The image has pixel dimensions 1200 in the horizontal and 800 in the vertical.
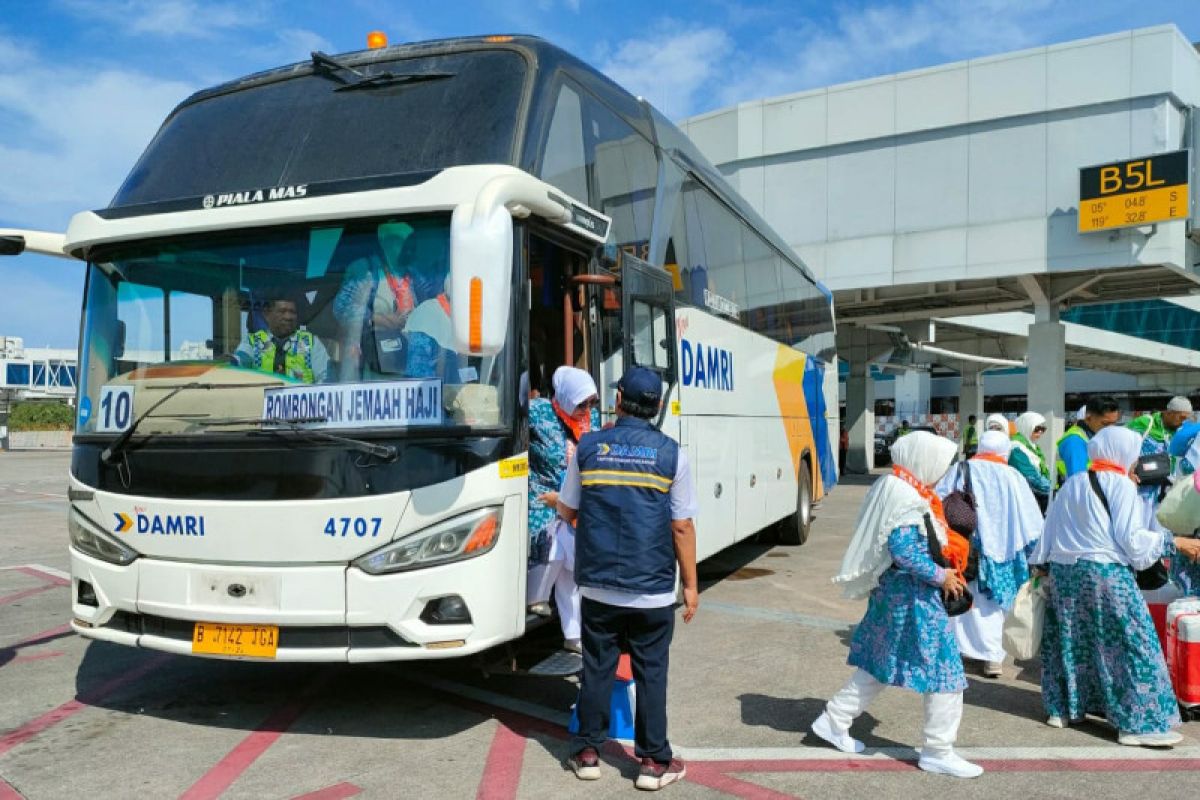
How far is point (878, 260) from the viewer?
2319 centimetres

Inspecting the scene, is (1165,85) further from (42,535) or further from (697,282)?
(42,535)

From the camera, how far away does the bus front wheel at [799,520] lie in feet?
39.2

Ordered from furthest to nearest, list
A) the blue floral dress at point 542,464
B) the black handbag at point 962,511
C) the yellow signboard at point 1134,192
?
the yellow signboard at point 1134,192
the black handbag at point 962,511
the blue floral dress at point 542,464

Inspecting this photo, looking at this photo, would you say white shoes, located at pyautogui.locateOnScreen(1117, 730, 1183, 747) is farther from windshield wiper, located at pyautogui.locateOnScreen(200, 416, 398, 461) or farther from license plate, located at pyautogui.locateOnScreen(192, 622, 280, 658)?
license plate, located at pyautogui.locateOnScreen(192, 622, 280, 658)

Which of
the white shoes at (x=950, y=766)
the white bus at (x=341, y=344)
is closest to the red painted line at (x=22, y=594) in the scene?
the white bus at (x=341, y=344)

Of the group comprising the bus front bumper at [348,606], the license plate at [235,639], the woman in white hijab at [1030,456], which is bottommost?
the license plate at [235,639]

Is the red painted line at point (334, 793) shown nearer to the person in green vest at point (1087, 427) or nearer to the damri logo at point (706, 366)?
the damri logo at point (706, 366)

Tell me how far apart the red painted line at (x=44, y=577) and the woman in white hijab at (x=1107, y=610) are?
895cm

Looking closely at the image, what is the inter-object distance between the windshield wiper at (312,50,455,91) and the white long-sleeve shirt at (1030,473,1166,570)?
404 cm

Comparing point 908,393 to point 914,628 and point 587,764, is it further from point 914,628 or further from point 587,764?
point 587,764

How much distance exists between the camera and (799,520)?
12.0 metres

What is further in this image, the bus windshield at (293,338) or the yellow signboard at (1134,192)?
the yellow signboard at (1134,192)

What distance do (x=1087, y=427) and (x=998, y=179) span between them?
16.7 meters

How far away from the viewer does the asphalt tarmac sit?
4.25 meters
